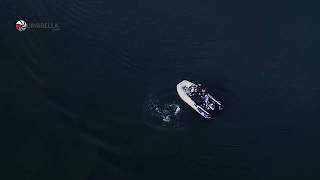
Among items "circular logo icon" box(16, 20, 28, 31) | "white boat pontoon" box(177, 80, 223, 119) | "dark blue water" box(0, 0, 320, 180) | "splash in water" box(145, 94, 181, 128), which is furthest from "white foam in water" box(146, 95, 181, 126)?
"circular logo icon" box(16, 20, 28, 31)

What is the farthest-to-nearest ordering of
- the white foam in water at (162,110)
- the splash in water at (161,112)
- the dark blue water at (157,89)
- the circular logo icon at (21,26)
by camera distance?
the circular logo icon at (21,26) → the white foam in water at (162,110) → the splash in water at (161,112) → the dark blue water at (157,89)

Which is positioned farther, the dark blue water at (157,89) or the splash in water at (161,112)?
the splash in water at (161,112)

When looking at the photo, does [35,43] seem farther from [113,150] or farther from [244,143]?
[244,143]

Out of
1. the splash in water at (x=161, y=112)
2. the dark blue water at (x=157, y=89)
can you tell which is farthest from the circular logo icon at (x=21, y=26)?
the splash in water at (x=161, y=112)

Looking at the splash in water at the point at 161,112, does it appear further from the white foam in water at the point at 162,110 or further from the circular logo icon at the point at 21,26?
the circular logo icon at the point at 21,26

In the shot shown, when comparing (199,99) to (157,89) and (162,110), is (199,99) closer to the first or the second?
(162,110)

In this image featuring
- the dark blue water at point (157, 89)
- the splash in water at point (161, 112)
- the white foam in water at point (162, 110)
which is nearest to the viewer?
the dark blue water at point (157, 89)

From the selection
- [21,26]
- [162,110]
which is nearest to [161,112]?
[162,110]
